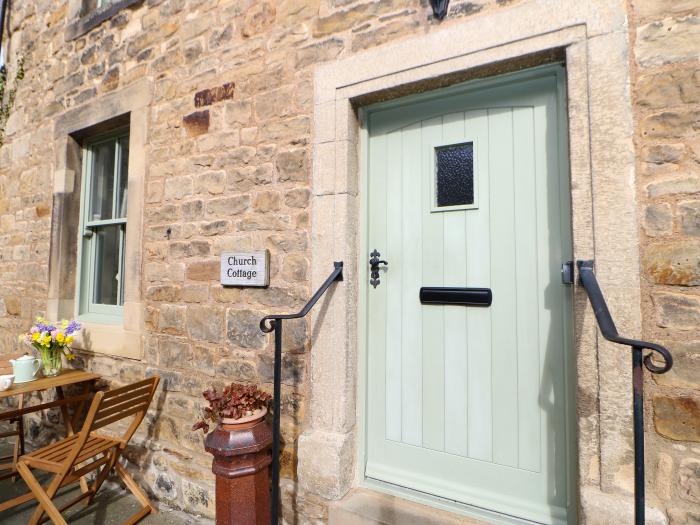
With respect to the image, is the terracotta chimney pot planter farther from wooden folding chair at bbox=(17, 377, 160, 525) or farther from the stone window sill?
the stone window sill

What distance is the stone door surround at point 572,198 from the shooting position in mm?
1615

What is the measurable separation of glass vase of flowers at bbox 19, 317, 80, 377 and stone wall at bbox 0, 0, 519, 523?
1.17 feet

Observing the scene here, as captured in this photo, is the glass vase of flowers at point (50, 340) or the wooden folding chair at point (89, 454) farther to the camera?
the glass vase of flowers at point (50, 340)

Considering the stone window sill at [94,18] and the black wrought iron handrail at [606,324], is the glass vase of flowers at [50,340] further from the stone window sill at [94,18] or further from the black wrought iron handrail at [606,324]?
the black wrought iron handrail at [606,324]

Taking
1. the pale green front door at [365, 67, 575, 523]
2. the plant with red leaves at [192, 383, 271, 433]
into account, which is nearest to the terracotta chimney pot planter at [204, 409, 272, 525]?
the plant with red leaves at [192, 383, 271, 433]

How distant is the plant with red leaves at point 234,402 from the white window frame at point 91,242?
178cm

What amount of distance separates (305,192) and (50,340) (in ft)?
7.12

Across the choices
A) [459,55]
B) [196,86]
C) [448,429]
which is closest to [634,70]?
[459,55]

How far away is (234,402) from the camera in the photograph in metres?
2.15

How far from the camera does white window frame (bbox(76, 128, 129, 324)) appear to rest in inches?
138

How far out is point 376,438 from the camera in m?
2.28

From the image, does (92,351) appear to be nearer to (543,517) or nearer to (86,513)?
(86,513)

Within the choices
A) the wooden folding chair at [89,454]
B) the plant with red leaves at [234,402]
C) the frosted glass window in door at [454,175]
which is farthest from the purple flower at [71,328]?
the frosted glass window in door at [454,175]

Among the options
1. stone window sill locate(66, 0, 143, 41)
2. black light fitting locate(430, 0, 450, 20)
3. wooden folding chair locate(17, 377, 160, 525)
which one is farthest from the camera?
stone window sill locate(66, 0, 143, 41)
